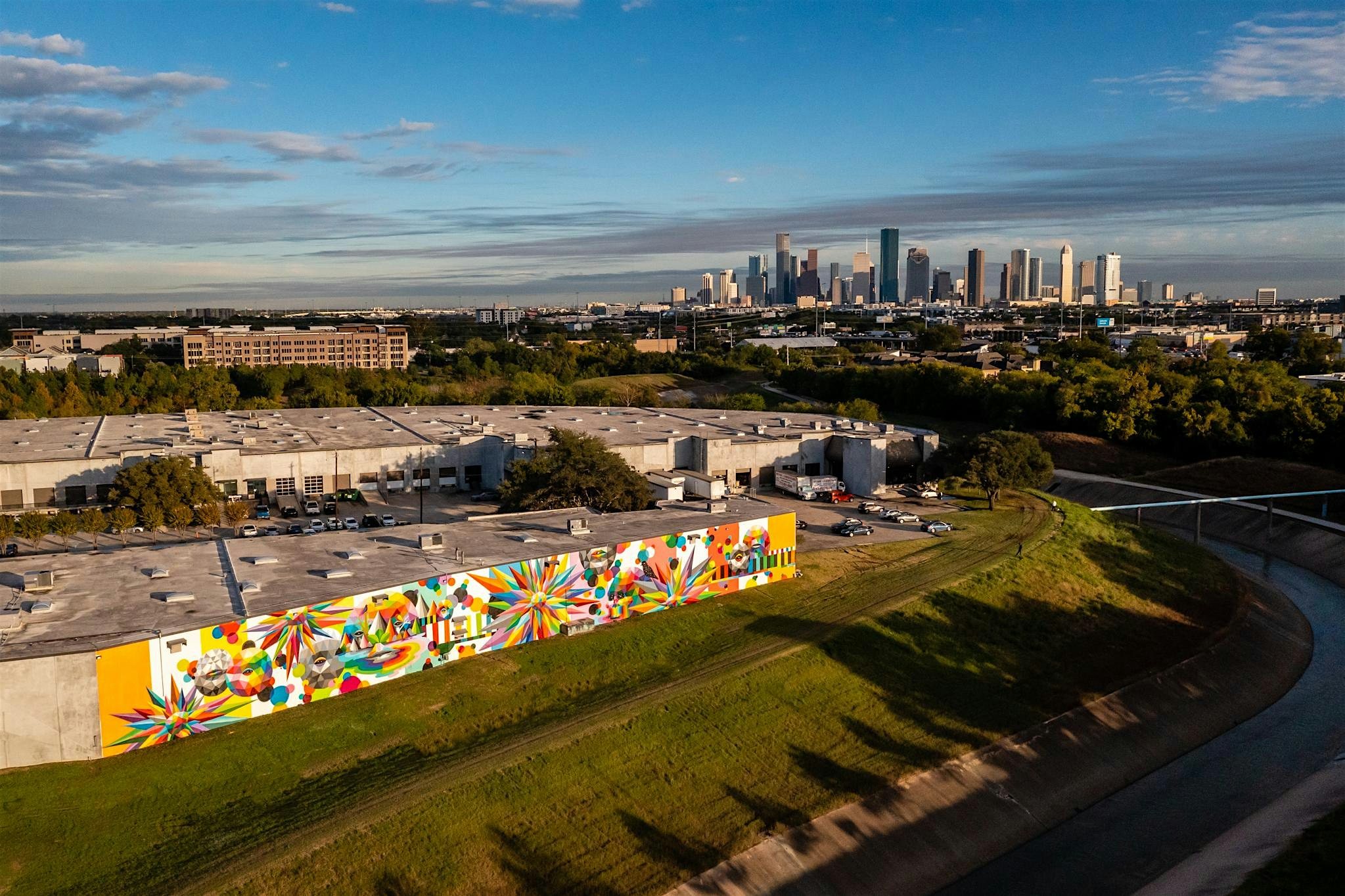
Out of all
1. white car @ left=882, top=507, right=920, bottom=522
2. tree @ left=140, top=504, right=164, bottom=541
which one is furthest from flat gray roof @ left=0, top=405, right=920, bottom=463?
white car @ left=882, top=507, right=920, bottom=522

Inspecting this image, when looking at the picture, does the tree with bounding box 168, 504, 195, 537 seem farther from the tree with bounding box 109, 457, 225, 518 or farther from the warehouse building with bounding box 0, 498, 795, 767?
the warehouse building with bounding box 0, 498, 795, 767

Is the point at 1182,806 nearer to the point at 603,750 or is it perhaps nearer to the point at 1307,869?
the point at 1307,869

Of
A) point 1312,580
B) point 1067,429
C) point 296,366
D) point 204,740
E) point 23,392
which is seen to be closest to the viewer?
point 204,740

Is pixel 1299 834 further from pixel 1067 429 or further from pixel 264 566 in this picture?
pixel 1067 429

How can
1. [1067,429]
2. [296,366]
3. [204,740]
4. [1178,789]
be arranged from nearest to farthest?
[204,740] < [1178,789] < [1067,429] < [296,366]

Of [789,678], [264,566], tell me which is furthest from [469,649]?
[789,678]
